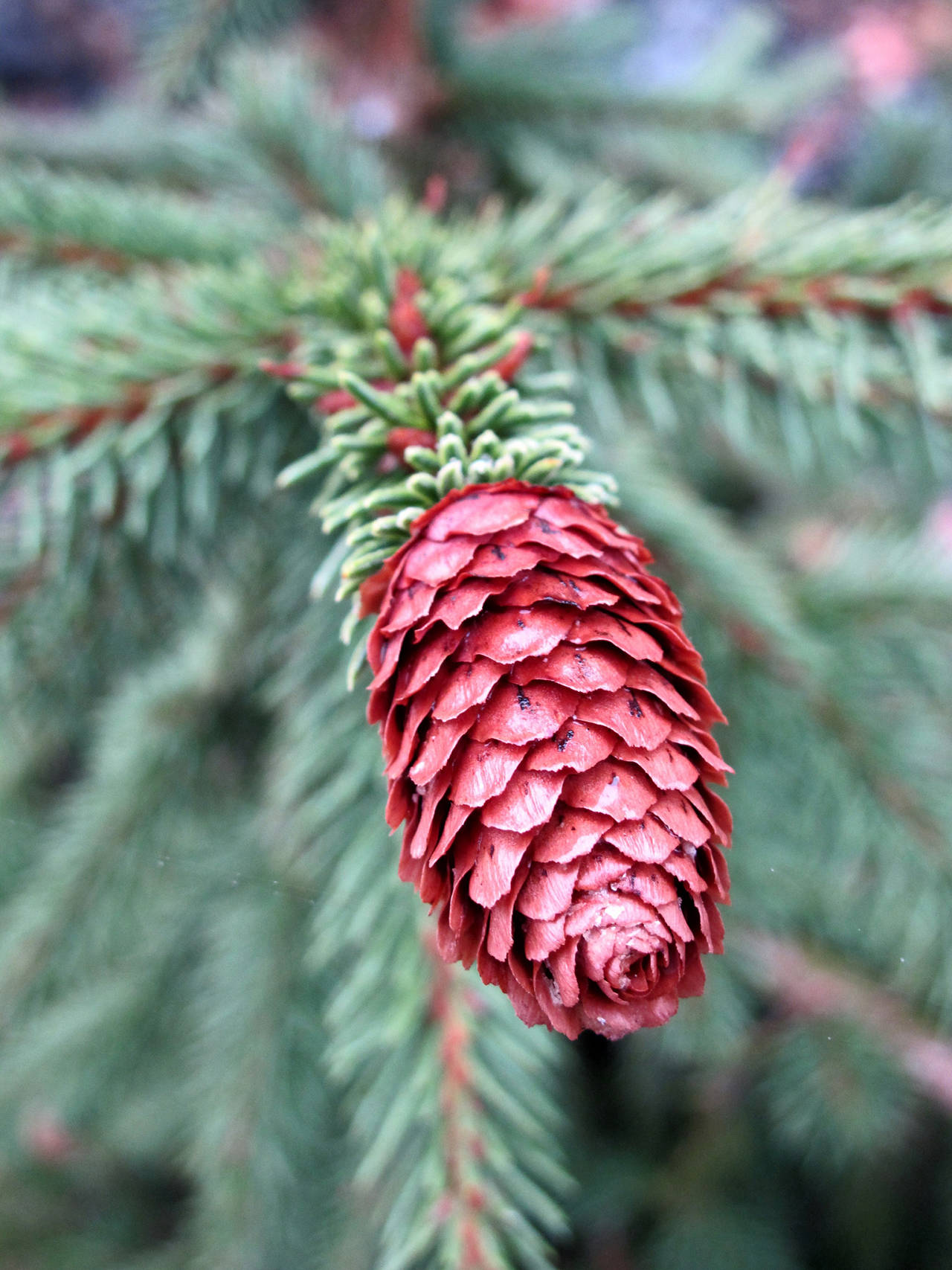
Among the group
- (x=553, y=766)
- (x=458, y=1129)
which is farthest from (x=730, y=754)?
(x=553, y=766)

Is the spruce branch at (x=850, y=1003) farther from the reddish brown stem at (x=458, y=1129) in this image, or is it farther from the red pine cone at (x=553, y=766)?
the red pine cone at (x=553, y=766)

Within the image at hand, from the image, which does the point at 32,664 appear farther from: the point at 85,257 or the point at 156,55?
the point at 156,55

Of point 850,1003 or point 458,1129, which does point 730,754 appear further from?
point 850,1003

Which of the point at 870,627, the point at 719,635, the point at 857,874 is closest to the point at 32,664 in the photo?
the point at 719,635

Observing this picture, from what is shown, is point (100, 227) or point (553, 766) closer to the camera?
point (553, 766)

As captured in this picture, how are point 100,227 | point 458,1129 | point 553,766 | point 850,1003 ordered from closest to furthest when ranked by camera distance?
point 553,766 → point 458,1129 → point 100,227 → point 850,1003

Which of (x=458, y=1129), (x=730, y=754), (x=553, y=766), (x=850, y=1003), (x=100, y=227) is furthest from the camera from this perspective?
(x=850, y=1003)

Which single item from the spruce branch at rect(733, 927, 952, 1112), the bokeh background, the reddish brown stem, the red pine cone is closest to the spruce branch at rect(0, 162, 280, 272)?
the bokeh background

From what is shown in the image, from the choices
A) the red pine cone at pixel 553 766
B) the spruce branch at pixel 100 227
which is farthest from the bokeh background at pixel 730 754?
the red pine cone at pixel 553 766

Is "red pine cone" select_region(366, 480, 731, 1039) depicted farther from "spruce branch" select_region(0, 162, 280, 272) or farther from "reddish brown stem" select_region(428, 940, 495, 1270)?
"spruce branch" select_region(0, 162, 280, 272)
